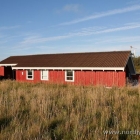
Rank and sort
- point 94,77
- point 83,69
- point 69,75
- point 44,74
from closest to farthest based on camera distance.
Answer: point 94,77 → point 83,69 → point 69,75 → point 44,74

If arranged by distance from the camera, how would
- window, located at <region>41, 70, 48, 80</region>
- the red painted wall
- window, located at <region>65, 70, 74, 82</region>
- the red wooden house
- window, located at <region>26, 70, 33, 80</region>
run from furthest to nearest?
1. window, located at <region>26, 70, 33, 80</region>
2. window, located at <region>41, 70, 48, 80</region>
3. window, located at <region>65, 70, 74, 82</region>
4. the red wooden house
5. the red painted wall

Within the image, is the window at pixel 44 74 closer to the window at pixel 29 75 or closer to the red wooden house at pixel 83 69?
the red wooden house at pixel 83 69

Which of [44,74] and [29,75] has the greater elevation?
[44,74]

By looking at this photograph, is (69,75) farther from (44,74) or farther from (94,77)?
(44,74)

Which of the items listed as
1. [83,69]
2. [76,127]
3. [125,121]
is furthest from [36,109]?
[83,69]

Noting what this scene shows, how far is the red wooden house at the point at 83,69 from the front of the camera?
19.7 metres

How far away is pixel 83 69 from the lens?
2112 centimetres

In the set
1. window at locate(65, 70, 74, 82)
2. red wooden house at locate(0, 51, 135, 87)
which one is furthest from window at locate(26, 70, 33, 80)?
window at locate(65, 70, 74, 82)

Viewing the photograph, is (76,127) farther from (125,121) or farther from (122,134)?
(125,121)

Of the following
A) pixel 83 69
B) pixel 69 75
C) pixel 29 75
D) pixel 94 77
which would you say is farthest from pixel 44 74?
pixel 94 77

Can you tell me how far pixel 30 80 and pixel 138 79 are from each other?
44.5ft

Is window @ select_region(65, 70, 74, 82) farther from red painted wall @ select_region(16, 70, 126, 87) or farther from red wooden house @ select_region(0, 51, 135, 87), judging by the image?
red painted wall @ select_region(16, 70, 126, 87)

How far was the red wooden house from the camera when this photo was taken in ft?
64.5

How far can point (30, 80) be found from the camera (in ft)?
83.3
